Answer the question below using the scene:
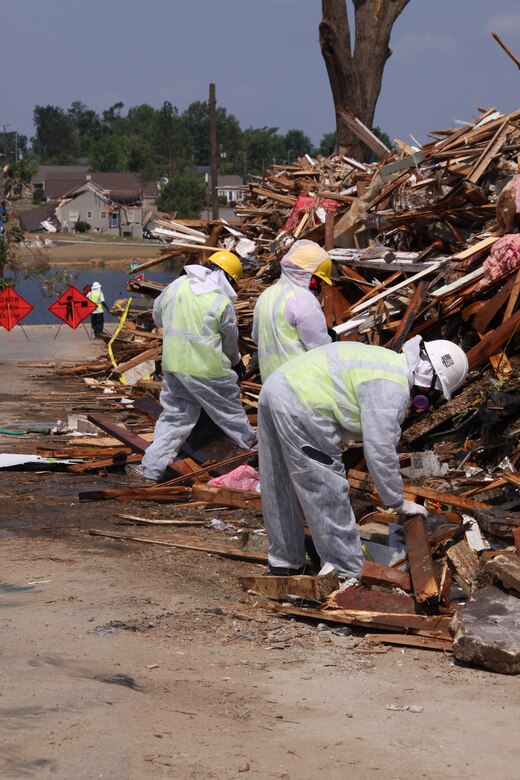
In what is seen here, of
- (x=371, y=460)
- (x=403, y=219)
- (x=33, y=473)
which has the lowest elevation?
(x=33, y=473)

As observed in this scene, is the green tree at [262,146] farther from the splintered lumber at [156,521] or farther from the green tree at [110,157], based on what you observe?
the splintered lumber at [156,521]

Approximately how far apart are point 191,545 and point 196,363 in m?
2.36

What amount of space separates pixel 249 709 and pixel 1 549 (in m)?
3.34

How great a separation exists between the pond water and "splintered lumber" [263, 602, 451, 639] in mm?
30796

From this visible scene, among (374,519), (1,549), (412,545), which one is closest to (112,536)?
(1,549)

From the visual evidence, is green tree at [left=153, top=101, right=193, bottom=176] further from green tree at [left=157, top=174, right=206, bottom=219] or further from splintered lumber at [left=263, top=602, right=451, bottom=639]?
splintered lumber at [left=263, top=602, right=451, bottom=639]

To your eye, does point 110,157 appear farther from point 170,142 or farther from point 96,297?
point 96,297

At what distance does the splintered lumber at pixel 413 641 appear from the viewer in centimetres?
586

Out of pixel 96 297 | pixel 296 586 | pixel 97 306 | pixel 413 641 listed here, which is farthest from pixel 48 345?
pixel 413 641

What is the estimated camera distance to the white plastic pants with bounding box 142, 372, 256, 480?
→ 991cm

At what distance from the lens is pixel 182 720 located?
186 inches

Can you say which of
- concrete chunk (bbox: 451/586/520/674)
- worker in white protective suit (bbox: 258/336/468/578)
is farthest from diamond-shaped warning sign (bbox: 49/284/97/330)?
concrete chunk (bbox: 451/586/520/674)

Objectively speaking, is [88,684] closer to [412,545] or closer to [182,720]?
[182,720]

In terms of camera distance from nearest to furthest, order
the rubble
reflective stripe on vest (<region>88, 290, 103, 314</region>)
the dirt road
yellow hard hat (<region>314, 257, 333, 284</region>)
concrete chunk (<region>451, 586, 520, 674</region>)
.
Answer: the dirt road < concrete chunk (<region>451, 586, 520, 674</region>) < the rubble < yellow hard hat (<region>314, 257, 333, 284</region>) < reflective stripe on vest (<region>88, 290, 103, 314</region>)
